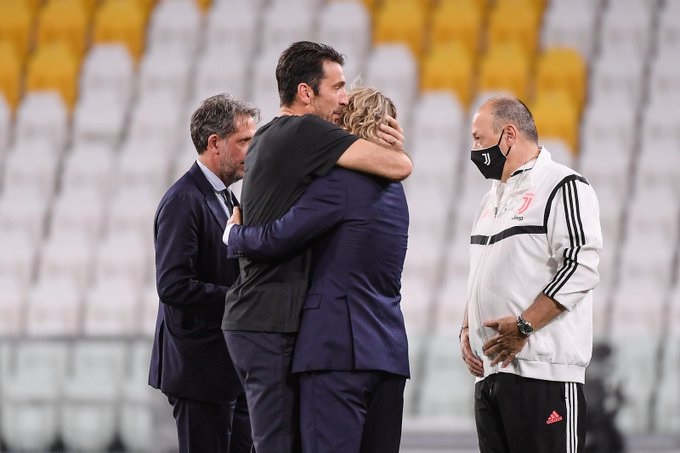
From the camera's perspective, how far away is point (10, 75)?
666 centimetres

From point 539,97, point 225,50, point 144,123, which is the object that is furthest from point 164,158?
point 539,97

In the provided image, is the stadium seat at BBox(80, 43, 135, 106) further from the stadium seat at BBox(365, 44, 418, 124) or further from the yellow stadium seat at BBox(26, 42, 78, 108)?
the stadium seat at BBox(365, 44, 418, 124)

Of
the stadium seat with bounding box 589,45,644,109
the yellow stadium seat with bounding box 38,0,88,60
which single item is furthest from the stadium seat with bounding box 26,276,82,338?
the stadium seat with bounding box 589,45,644,109

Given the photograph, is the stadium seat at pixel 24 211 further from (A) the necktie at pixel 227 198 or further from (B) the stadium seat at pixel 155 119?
(A) the necktie at pixel 227 198

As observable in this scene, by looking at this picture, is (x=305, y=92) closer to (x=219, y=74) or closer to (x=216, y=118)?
(x=216, y=118)

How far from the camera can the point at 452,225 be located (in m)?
5.38

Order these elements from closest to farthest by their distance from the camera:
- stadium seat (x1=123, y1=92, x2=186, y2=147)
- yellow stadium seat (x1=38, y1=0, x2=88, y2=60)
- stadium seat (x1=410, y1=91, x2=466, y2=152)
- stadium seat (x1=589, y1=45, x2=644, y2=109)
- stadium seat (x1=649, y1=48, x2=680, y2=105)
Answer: stadium seat (x1=410, y1=91, x2=466, y2=152), stadium seat (x1=649, y1=48, x2=680, y2=105), stadium seat (x1=589, y1=45, x2=644, y2=109), stadium seat (x1=123, y1=92, x2=186, y2=147), yellow stadium seat (x1=38, y1=0, x2=88, y2=60)

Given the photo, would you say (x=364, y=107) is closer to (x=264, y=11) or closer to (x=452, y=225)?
(x=452, y=225)

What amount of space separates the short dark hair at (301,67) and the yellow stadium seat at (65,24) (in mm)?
4881

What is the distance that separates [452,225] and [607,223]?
2.63 feet

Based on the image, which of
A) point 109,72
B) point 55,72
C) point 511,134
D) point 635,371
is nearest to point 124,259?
point 109,72

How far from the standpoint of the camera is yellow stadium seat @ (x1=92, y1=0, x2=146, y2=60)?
6766mm

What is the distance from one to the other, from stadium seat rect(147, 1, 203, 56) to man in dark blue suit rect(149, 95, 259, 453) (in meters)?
4.10

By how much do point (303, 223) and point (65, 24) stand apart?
534 cm
